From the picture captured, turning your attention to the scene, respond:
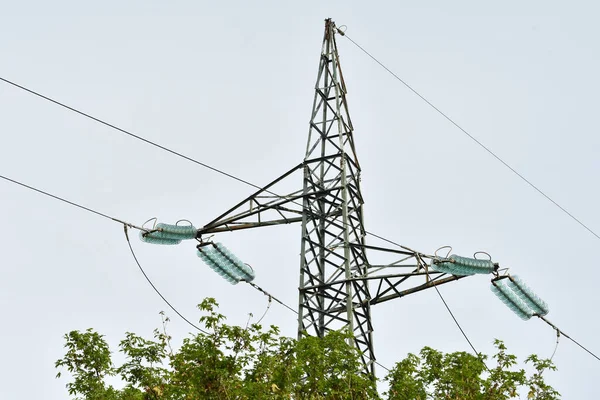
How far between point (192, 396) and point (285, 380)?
177cm

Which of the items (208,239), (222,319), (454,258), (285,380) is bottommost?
(285,380)

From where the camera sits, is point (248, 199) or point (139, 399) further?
point (248, 199)

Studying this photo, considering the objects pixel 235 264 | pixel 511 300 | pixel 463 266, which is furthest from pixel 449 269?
pixel 235 264

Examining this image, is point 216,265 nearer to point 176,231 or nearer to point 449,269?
point 176,231

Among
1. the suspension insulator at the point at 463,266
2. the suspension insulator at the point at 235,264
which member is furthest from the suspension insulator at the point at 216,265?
the suspension insulator at the point at 463,266

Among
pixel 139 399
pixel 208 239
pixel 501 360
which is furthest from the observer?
pixel 208 239

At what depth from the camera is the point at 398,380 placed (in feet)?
68.6

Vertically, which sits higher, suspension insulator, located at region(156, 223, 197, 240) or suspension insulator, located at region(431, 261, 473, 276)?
suspension insulator, located at region(156, 223, 197, 240)

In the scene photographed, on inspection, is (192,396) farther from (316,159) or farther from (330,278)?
(316,159)

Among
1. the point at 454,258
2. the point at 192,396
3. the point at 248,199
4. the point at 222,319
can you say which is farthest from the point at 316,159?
the point at 192,396

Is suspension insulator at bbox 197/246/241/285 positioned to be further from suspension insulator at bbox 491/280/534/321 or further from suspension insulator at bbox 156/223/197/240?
suspension insulator at bbox 491/280/534/321

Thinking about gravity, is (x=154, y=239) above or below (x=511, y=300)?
above

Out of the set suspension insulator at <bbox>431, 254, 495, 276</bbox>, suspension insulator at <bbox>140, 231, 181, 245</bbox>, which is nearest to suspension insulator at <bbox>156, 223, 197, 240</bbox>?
suspension insulator at <bbox>140, 231, 181, 245</bbox>

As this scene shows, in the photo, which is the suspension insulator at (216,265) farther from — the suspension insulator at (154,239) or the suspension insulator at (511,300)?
the suspension insulator at (511,300)
